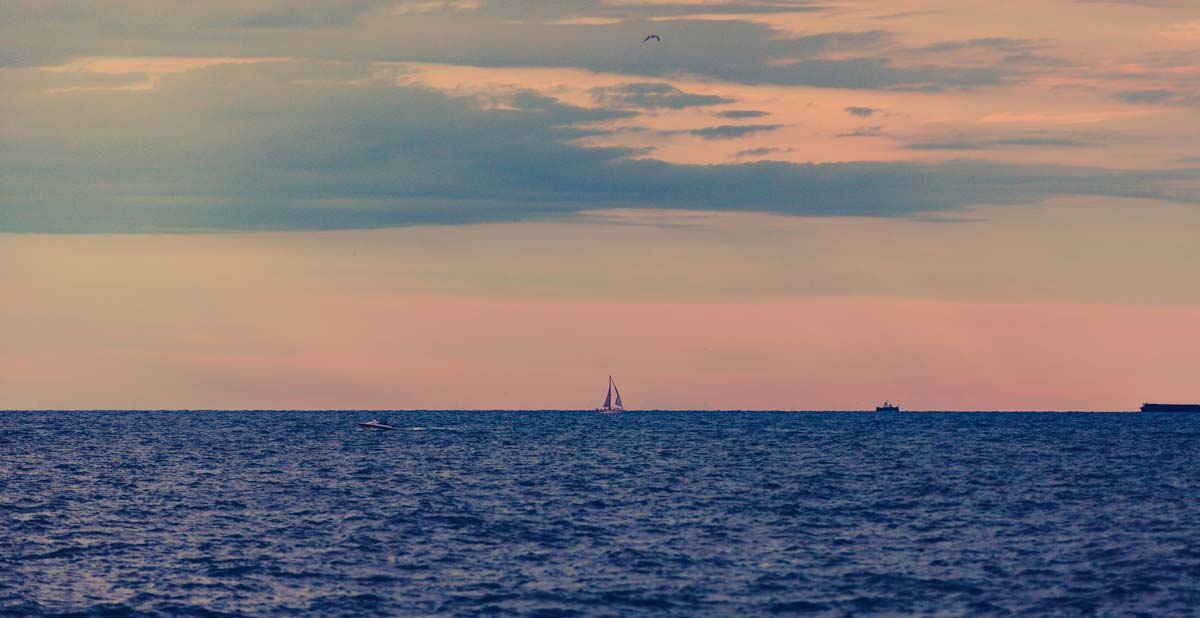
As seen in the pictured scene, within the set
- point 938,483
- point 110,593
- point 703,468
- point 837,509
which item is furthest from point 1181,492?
point 110,593

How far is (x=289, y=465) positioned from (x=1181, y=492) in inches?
3250

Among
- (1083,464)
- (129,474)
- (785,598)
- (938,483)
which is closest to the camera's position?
(785,598)

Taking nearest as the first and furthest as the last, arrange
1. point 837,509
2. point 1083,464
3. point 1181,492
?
point 837,509
point 1181,492
point 1083,464

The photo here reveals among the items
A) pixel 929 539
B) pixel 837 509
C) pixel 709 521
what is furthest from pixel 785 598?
pixel 837 509

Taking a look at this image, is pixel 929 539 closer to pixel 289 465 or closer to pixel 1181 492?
pixel 1181 492

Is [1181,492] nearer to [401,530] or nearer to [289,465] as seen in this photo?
[401,530]

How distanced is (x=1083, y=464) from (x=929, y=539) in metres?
69.9

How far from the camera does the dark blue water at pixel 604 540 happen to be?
190 feet

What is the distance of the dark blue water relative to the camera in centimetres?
5791

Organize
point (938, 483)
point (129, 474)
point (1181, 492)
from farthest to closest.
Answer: point (129, 474) → point (938, 483) → point (1181, 492)

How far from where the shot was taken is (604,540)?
75.4m

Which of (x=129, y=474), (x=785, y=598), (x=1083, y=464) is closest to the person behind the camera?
(x=785, y=598)

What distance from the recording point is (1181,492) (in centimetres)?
10131

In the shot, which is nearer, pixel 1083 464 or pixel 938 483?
pixel 938 483
